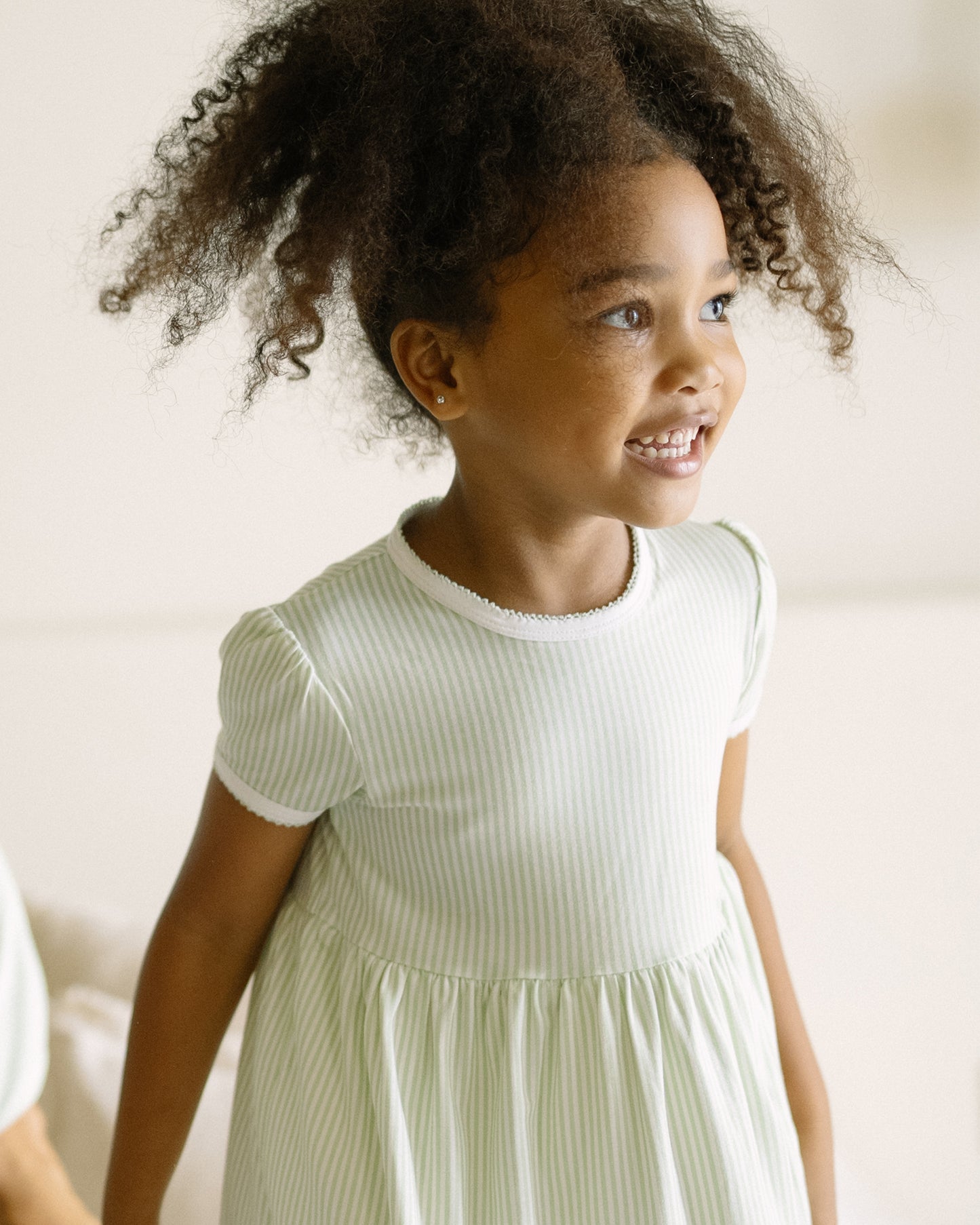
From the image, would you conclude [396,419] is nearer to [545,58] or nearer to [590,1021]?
[545,58]

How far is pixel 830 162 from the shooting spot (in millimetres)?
676

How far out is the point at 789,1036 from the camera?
75 centimetres

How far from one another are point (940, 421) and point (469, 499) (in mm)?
991

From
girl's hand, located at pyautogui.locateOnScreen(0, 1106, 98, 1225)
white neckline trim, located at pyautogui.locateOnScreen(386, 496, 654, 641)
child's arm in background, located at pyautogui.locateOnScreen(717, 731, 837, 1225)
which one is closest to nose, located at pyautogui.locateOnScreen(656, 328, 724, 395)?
white neckline trim, located at pyautogui.locateOnScreen(386, 496, 654, 641)

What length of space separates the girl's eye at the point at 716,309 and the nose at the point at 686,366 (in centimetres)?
3

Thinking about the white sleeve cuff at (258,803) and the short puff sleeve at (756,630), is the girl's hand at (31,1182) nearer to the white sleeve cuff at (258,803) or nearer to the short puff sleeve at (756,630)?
the white sleeve cuff at (258,803)

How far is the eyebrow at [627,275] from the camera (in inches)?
21.1

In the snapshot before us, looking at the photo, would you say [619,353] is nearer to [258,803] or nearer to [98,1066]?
[258,803]

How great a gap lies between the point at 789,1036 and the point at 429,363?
43cm

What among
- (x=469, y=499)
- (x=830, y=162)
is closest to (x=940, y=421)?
(x=830, y=162)

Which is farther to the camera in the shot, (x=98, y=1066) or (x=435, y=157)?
(x=98, y=1066)

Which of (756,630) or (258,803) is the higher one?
(756,630)

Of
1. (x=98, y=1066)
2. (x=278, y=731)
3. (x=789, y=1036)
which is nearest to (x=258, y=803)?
(x=278, y=731)

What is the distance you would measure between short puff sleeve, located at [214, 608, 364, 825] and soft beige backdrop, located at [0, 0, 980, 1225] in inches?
28.6
